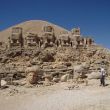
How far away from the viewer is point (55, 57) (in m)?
34.9

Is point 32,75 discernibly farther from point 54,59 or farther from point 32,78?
point 54,59

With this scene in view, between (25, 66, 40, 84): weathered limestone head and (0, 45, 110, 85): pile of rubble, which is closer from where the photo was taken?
(25, 66, 40, 84): weathered limestone head

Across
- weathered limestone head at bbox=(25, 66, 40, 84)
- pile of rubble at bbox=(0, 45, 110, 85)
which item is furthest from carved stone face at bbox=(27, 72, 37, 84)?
pile of rubble at bbox=(0, 45, 110, 85)

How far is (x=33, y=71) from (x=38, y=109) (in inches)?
366

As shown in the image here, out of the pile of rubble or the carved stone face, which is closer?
the carved stone face

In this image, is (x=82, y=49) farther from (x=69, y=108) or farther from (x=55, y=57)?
(x=69, y=108)

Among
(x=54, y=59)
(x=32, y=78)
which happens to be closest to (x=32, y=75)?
(x=32, y=78)

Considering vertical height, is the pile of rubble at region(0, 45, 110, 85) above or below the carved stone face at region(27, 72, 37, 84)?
above

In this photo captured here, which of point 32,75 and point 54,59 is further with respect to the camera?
point 54,59

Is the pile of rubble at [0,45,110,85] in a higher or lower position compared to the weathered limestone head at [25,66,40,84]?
higher

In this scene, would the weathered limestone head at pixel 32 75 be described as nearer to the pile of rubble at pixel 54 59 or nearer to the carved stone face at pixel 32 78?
the carved stone face at pixel 32 78

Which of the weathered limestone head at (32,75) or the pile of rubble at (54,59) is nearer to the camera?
the weathered limestone head at (32,75)

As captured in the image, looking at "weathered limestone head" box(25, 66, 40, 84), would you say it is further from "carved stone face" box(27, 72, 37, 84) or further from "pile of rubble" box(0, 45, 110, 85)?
"pile of rubble" box(0, 45, 110, 85)

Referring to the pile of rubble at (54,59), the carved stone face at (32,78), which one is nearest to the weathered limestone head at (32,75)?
the carved stone face at (32,78)
